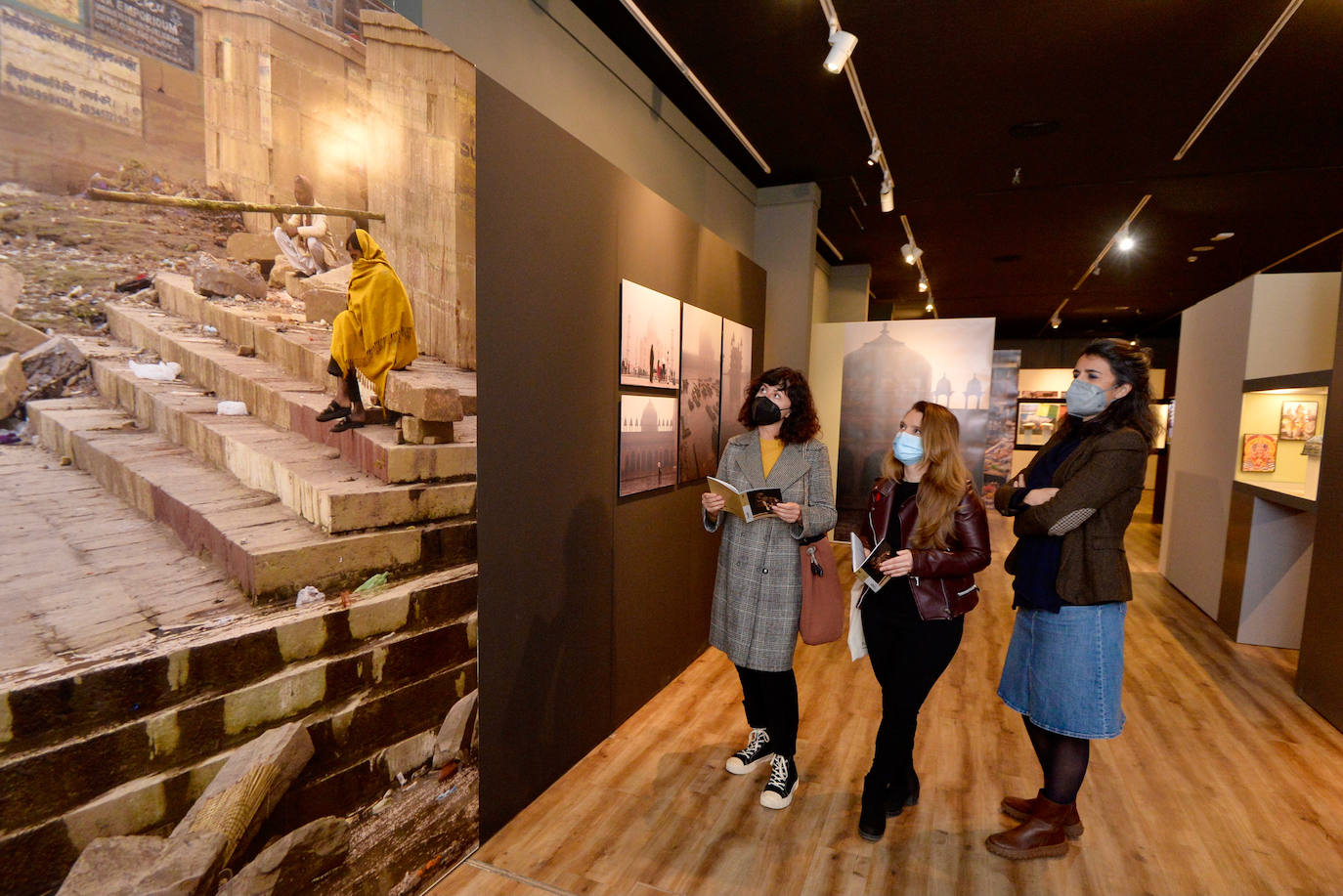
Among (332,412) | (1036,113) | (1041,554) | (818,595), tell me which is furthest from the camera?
(1036,113)

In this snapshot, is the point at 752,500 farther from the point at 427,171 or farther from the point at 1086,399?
the point at 427,171

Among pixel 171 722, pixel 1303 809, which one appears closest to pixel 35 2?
pixel 171 722

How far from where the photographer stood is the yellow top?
8.46 feet

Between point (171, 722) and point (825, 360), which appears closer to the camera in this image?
point (171, 722)

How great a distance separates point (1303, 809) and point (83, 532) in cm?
429

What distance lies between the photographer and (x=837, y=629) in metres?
2.44

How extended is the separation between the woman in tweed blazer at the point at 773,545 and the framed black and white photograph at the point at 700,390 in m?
1.05

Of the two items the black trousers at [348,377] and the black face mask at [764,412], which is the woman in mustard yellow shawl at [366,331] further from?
the black face mask at [764,412]

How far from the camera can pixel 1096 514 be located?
203 cm

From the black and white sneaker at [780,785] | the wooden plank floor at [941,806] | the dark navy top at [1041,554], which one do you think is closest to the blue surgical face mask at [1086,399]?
the dark navy top at [1041,554]

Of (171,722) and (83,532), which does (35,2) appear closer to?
(83,532)

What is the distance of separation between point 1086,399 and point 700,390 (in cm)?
214

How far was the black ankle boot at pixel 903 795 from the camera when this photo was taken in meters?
2.51

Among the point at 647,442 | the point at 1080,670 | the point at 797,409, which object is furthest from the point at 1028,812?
the point at 647,442
